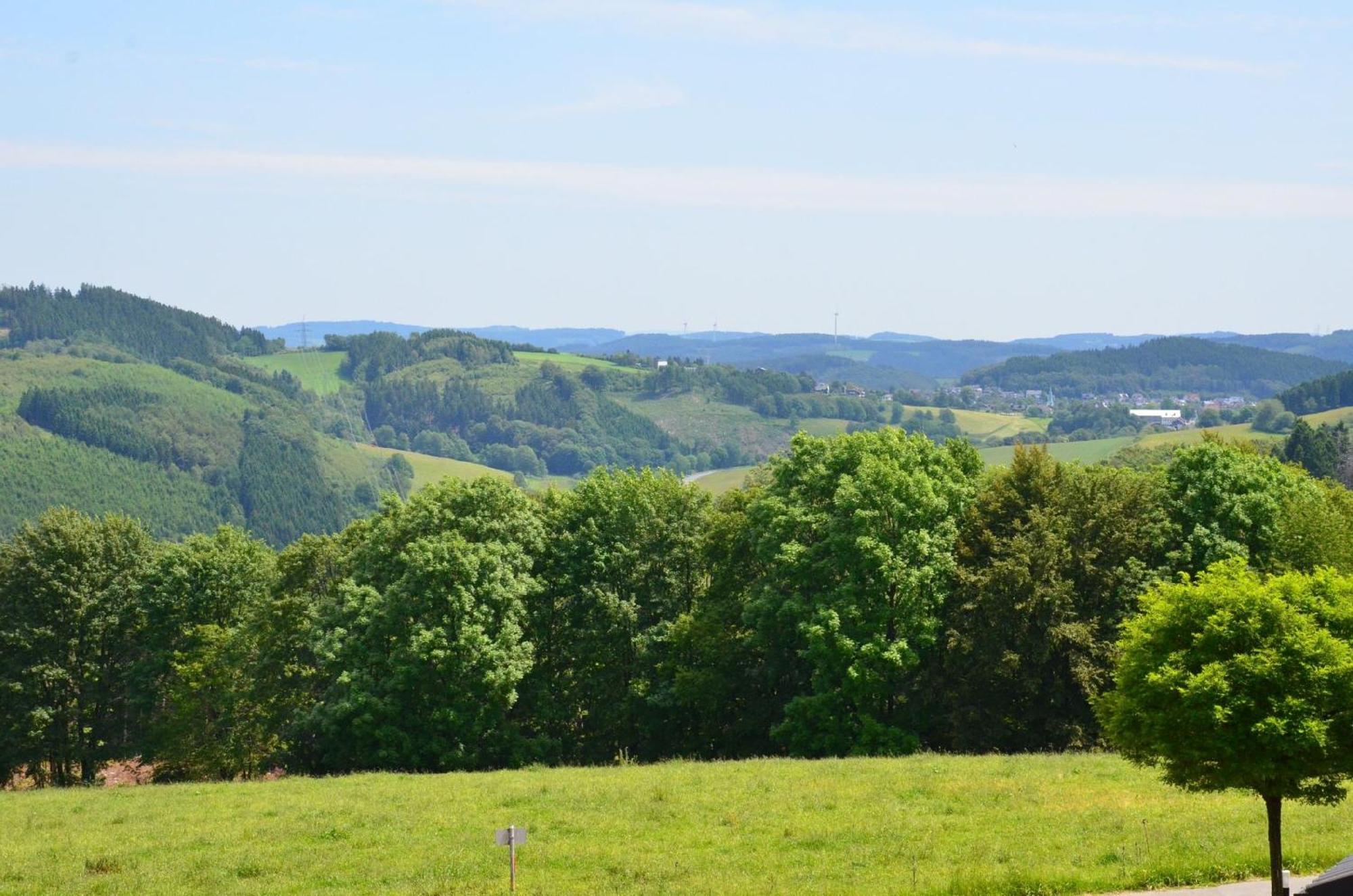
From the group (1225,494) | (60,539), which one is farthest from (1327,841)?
(60,539)

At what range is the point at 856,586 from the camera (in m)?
50.6

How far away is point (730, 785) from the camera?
3844cm

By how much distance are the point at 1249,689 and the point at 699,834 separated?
13248 millimetres

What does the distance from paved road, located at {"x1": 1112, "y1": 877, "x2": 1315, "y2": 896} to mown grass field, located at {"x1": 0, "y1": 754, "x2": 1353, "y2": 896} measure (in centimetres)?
48

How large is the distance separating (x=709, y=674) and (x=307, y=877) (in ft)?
86.2

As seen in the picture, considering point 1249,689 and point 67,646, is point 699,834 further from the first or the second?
point 67,646

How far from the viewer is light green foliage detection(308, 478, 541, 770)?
5225 centimetres

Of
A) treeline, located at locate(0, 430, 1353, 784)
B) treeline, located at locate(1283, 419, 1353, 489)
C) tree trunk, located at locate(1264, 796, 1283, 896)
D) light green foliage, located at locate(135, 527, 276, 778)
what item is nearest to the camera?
tree trunk, located at locate(1264, 796, 1283, 896)

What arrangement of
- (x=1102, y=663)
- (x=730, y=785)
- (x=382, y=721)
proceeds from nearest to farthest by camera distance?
(x=730, y=785), (x=1102, y=663), (x=382, y=721)

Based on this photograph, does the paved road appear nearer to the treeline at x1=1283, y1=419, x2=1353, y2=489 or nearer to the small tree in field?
the small tree in field

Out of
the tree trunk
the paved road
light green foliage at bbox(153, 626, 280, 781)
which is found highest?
the tree trunk

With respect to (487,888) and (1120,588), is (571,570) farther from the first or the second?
(487,888)

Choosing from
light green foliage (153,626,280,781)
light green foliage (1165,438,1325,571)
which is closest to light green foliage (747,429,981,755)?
light green foliage (1165,438,1325,571)

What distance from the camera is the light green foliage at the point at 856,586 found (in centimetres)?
4972
